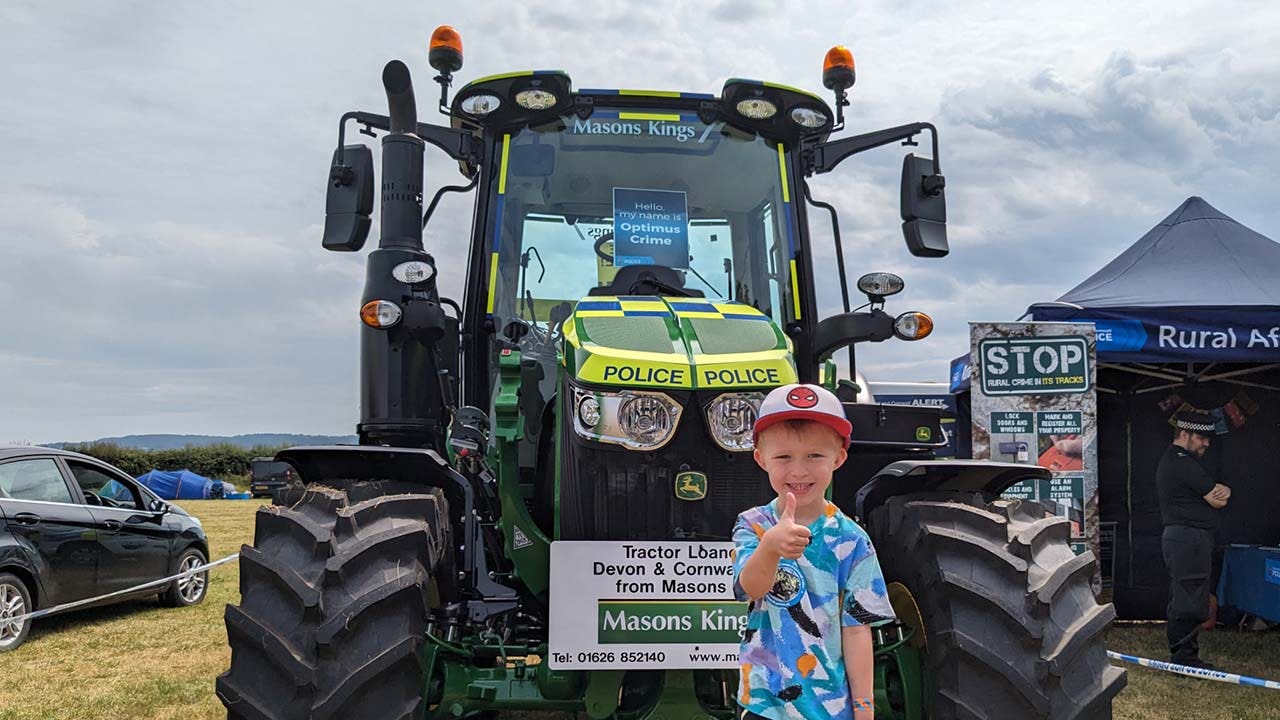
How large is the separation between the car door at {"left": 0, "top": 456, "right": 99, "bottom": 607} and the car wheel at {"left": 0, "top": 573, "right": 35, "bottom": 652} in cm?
23

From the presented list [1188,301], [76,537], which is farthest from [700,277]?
[76,537]

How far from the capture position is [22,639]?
9000 millimetres

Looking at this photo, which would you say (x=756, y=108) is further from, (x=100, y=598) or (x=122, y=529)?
(x=122, y=529)

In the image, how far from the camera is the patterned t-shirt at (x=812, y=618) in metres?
2.43

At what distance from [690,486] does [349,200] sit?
7.14ft

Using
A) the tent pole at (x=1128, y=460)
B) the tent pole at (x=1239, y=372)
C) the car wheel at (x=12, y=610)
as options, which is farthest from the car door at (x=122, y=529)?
the tent pole at (x=1239, y=372)

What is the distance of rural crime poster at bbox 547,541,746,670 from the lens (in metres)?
3.65

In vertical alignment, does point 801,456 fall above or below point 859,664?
above

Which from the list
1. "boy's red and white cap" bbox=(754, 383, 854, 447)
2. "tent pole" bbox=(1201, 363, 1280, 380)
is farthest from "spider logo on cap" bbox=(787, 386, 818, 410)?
"tent pole" bbox=(1201, 363, 1280, 380)

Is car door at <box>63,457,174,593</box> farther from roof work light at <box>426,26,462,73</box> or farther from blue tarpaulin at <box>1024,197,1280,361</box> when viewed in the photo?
blue tarpaulin at <box>1024,197,1280,361</box>

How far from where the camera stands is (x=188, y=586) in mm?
11781

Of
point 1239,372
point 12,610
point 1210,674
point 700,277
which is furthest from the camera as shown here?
point 1239,372

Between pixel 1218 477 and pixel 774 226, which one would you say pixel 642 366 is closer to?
pixel 774 226

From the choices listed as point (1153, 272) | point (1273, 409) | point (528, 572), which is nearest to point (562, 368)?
point (528, 572)
